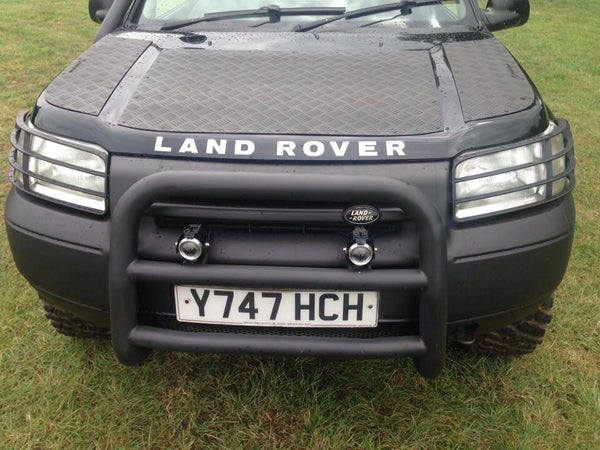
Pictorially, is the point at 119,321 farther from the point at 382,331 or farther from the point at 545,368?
the point at 545,368

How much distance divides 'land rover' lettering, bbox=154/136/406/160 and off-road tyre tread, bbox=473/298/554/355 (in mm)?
899

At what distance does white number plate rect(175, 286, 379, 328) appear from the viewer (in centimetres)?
175

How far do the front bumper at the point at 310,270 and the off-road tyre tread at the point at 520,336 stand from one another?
0.31m

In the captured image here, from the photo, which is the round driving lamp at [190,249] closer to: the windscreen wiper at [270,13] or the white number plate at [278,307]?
the white number plate at [278,307]

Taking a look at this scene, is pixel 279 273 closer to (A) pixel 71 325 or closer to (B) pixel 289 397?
(B) pixel 289 397

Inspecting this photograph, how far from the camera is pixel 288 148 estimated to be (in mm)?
1737

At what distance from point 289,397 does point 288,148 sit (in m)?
1.05

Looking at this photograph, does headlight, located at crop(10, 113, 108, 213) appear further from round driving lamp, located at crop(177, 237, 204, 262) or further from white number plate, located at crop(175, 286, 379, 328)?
white number plate, located at crop(175, 286, 379, 328)

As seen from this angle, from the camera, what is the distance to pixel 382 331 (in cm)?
183

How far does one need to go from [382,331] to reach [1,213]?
105 inches

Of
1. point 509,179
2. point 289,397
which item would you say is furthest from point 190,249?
point 509,179

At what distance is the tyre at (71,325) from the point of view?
7.52ft

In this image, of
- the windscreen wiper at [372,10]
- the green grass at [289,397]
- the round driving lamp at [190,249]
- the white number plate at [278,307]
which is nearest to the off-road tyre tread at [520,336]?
the green grass at [289,397]

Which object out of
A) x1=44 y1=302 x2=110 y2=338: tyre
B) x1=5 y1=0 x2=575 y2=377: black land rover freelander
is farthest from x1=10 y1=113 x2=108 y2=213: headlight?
x1=44 y1=302 x2=110 y2=338: tyre
